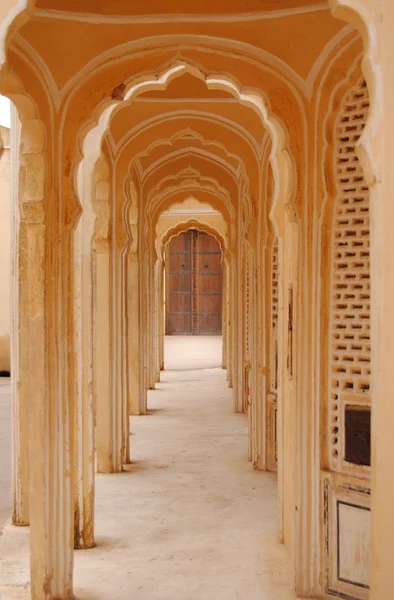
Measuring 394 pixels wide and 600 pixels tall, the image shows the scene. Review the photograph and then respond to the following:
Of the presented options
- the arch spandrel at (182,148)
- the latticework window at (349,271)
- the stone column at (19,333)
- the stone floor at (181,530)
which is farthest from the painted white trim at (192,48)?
the arch spandrel at (182,148)

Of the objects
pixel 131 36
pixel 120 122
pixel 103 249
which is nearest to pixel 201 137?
pixel 120 122

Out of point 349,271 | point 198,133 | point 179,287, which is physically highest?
point 198,133

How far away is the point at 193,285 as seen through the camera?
1049 inches

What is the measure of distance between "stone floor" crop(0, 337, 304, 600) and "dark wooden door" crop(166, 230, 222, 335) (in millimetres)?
17104

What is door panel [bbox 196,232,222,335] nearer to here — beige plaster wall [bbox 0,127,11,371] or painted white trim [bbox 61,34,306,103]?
beige plaster wall [bbox 0,127,11,371]

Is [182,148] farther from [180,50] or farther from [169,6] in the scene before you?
[169,6]

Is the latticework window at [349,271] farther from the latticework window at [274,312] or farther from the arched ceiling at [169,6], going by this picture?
the latticework window at [274,312]

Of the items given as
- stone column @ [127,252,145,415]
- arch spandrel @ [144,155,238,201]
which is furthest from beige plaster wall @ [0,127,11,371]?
stone column @ [127,252,145,415]

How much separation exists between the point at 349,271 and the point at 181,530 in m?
2.70

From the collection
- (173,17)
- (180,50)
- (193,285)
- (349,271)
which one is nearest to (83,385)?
(349,271)

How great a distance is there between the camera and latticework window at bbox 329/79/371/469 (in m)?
4.00

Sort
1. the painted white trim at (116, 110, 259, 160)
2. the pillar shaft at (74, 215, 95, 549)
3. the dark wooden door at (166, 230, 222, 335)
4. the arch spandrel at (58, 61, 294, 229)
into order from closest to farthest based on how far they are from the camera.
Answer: the arch spandrel at (58, 61, 294, 229) < the pillar shaft at (74, 215, 95, 549) < the painted white trim at (116, 110, 259, 160) < the dark wooden door at (166, 230, 222, 335)

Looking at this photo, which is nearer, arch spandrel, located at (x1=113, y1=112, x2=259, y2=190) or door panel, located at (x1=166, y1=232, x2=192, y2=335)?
arch spandrel, located at (x1=113, y1=112, x2=259, y2=190)

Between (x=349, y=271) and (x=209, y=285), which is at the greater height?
(x=209, y=285)
